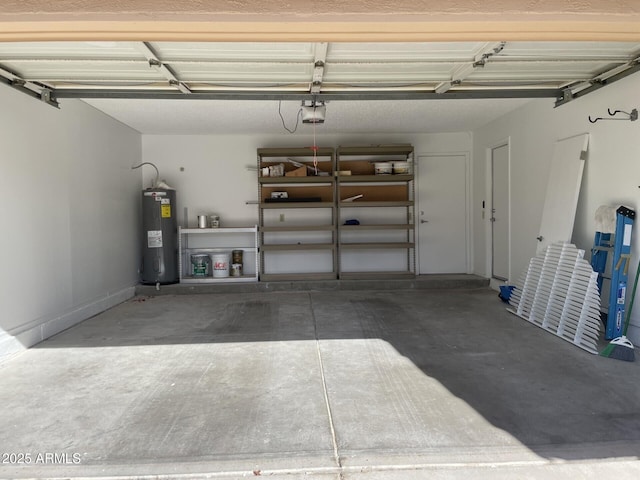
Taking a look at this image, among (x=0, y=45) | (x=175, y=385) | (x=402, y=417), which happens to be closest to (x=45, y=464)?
(x=175, y=385)

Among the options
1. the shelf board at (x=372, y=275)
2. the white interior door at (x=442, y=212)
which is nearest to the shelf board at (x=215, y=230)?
the shelf board at (x=372, y=275)

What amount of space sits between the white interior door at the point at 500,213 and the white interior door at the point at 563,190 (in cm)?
128

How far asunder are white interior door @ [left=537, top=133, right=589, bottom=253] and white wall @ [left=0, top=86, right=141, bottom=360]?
16.7 feet

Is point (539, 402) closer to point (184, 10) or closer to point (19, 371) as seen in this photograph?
point (184, 10)

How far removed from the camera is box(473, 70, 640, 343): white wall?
12.4 feet

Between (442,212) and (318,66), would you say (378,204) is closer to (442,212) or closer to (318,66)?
(442,212)

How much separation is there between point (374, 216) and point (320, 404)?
4997 mm

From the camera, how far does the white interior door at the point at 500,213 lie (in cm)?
613

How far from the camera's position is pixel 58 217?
14.7 ft

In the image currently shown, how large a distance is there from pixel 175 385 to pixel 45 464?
966mm

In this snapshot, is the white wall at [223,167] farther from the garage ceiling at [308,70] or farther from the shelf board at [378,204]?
the garage ceiling at [308,70]

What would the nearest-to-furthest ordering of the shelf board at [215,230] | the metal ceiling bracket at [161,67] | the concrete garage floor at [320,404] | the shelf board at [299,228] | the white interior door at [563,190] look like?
the concrete garage floor at [320,404]
the metal ceiling bracket at [161,67]
the white interior door at [563,190]
the shelf board at [215,230]
the shelf board at [299,228]

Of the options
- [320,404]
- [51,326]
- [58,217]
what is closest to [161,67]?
[58,217]

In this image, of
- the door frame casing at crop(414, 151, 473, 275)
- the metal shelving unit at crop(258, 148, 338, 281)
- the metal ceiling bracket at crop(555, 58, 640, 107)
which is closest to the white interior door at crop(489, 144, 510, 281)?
the door frame casing at crop(414, 151, 473, 275)
